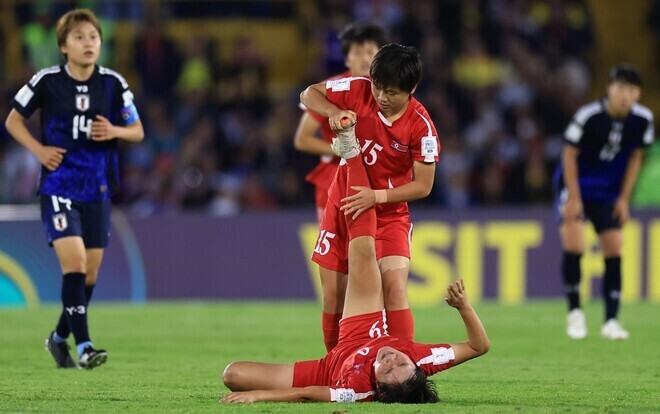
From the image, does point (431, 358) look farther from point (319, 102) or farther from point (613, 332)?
point (613, 332)

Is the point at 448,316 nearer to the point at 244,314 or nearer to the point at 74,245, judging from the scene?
the point at 244,314

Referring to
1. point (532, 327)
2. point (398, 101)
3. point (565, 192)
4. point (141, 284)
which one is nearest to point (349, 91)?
point (398, 101)

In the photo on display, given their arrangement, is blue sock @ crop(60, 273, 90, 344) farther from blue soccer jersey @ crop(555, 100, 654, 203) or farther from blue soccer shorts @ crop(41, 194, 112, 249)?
blue soccer jersey @ crop(555, 100, 654, 203)

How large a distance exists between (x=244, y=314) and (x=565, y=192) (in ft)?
14.5

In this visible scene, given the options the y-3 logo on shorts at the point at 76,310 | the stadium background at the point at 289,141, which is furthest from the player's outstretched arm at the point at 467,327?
the stadium background at the point at 289,141

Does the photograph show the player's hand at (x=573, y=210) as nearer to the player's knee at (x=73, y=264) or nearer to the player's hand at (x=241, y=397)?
the player's knee at (x=73, y=264)

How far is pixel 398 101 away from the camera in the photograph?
24.6ft

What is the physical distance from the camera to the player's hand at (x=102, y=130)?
905 centimetres

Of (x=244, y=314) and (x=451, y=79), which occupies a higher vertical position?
(x=451, y=79)

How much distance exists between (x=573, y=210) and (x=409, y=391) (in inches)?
200

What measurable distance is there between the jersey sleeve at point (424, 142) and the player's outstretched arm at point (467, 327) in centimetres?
105

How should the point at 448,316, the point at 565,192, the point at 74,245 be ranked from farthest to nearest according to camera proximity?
the point at 448,316, the point at 565,192, the point at 74,245

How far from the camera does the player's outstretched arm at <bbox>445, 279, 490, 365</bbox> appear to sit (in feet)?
22.1

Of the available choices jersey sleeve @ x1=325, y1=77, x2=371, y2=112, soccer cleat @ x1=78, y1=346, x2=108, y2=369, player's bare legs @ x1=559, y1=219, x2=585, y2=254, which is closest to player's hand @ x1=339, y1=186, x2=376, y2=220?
jersey sleeve @ x1=325, y1=77, x2=371, y2=112
